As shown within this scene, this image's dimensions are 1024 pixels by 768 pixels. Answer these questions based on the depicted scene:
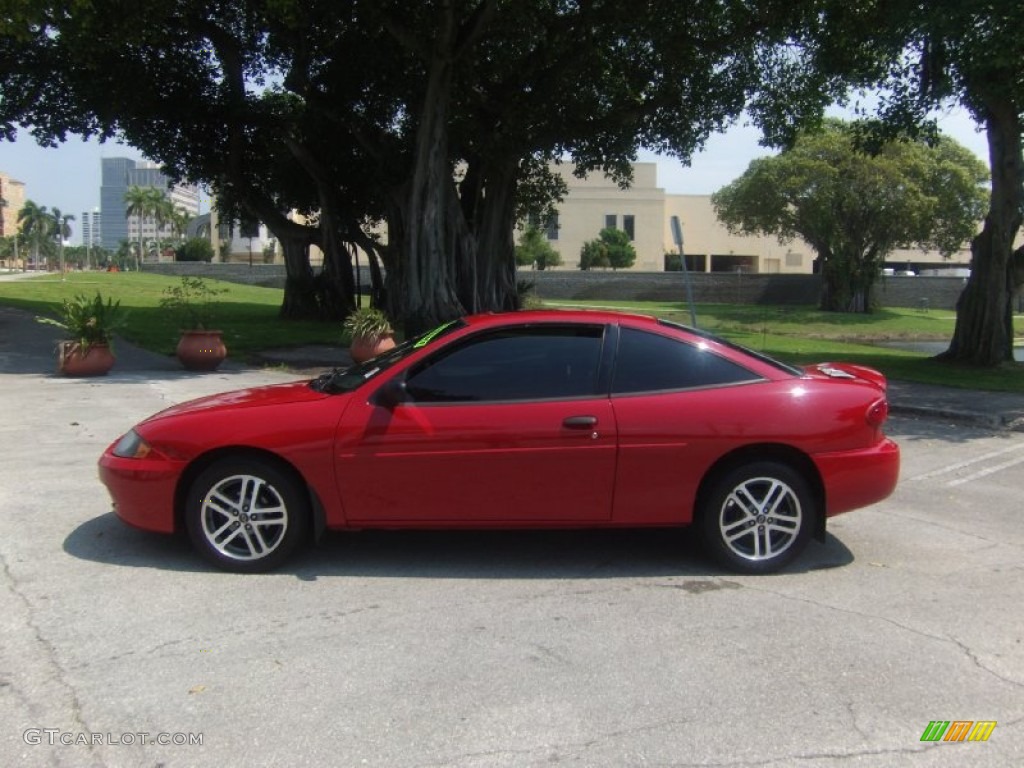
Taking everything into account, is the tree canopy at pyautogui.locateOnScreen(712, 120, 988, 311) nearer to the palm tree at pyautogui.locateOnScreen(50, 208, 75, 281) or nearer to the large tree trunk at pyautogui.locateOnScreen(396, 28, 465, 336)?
the large tree trunk at pyautogui.locateOnScreen(396, 28, 465, 336)

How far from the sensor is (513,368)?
4988 mm

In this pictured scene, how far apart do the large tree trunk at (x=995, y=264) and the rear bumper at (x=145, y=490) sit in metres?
16.8

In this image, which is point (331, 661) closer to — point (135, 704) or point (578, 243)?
point (135, 704)

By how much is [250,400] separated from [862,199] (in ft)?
132

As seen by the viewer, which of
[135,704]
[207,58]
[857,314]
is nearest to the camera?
[135,704]

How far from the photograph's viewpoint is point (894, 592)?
15.7ft

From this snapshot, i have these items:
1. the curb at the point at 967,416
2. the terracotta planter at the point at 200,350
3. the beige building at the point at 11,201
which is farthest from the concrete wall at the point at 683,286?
the beige building at the point at 11,201

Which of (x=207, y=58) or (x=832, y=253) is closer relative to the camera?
(x=207, y=58)

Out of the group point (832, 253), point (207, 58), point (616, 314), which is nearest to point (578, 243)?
point (832, 253)

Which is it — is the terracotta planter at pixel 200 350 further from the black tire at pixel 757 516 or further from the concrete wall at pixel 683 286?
the concrete wall at pixel 683 286

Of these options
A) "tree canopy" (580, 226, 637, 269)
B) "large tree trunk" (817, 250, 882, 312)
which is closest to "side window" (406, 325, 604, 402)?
"large tree trunk" (817, 250, 882, 312)

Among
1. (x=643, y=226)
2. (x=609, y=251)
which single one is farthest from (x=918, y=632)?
(x=643, y=226)

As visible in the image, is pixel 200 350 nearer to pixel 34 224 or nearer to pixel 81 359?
pixel 81 359

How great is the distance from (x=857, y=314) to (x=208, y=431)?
4012cm
